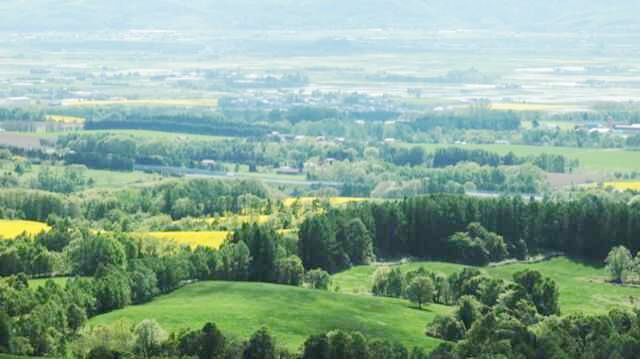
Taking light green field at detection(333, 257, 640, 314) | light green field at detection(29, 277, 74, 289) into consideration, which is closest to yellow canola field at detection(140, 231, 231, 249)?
light green field at detection(333, 257, 640, 314)

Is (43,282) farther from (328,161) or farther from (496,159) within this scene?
(496,159)

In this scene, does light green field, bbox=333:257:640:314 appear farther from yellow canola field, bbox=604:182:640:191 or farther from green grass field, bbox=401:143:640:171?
green grass field, bbox=401:143:640:171

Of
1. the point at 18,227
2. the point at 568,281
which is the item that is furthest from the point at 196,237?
the point at 568,281

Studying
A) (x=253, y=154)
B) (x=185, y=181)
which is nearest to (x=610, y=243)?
(x=185, y=181)

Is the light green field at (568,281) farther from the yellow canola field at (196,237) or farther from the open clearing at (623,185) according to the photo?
the open clearing at (623,185)

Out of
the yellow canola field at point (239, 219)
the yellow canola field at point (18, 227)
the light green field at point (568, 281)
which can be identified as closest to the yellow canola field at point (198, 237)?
the yellow canola field at point (239, 219)

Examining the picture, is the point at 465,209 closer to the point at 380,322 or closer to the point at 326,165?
the point at 380,322

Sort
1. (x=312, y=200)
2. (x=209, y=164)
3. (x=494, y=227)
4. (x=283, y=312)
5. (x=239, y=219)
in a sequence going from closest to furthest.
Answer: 1. (x=283, y=312)
2. (x=494, y=227)
3. (x=239, y=219)
4. (x=312, y=200)
5. (x=209, y=164)
